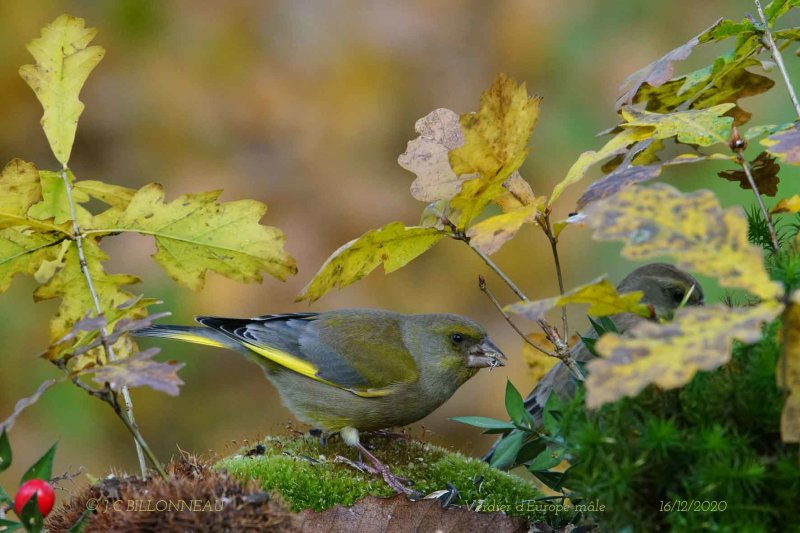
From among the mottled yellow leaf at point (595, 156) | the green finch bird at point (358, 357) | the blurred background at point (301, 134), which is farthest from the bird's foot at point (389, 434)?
the blurred background at point (301, 134)

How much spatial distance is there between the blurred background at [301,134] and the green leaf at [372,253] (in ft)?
9.45

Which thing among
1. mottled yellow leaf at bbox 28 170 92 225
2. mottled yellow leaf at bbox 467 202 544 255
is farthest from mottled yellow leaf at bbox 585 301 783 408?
mottled yellow leaf at bbox 28 170 92 225

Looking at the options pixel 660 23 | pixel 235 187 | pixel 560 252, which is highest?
pixel 660 23

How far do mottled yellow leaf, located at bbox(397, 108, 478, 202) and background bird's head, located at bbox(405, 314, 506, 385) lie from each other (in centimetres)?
116

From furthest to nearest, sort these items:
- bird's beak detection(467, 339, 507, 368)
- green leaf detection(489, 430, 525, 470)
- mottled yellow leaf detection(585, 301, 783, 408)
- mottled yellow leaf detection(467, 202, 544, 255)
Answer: bird's beak detection(467, 339, 507, 368)
green leaf detection(489, 430, 525, 470)
mottled yellow leaf detection(467, 202, 544, 255)
mottled yellow leaf detection(585, 301, 783, 408)

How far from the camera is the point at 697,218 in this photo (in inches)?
53.2

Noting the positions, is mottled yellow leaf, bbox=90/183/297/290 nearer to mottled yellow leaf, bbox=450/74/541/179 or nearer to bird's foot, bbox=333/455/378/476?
mottled yellow leaf, bbox=450/74/541/179

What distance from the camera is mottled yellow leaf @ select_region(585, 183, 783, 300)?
51.7 inches

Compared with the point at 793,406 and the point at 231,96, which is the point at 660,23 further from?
the point at 793,406

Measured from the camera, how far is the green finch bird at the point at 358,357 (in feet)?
9.65

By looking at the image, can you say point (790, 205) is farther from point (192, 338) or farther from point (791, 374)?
point (192, 338)

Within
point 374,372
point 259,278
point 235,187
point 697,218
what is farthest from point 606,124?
point 697,218

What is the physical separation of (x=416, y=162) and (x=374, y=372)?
1.16m

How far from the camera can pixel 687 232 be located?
4.41 feet
